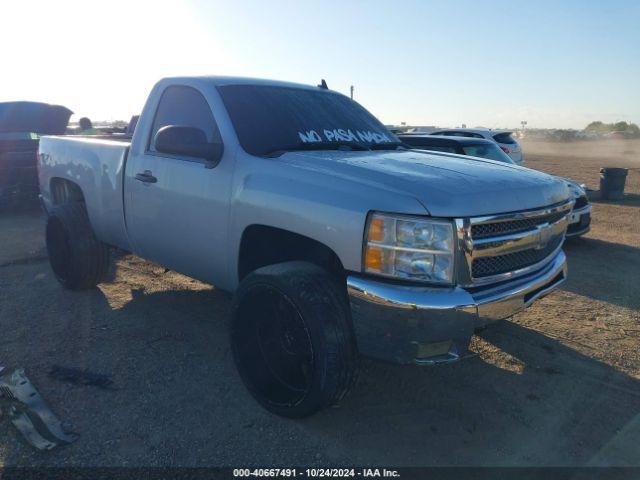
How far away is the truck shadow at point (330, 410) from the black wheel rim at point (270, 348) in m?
0.17

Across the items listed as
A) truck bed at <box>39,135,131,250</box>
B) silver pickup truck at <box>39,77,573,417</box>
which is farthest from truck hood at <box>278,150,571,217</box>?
truck bed at <box>39,135,131,250</box>

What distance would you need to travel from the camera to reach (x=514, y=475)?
2.48 meters

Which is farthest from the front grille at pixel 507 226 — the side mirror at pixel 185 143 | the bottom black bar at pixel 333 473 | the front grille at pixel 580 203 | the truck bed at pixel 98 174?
the front grille at pixel 580 203

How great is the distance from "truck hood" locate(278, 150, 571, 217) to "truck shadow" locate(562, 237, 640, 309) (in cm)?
246

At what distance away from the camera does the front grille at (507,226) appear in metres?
2.55

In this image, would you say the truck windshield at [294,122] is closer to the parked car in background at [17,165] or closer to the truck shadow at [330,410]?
the truck shadow at [330,410]

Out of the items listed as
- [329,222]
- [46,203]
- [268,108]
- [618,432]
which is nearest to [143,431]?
[329,222]

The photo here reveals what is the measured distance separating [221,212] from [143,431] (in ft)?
4.44

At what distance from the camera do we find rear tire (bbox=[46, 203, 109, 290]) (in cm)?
464

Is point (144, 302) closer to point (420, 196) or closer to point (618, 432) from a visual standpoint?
point (420, 196)

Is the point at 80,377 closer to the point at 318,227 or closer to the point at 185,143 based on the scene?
the point at 185,143

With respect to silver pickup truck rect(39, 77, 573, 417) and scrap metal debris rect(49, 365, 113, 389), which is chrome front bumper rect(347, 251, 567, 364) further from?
scrap metal debris rect(49, 365, 113, 389)

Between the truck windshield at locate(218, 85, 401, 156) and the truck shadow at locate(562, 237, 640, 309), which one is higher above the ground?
the truck windshield at locate(218, 85, 401, 156)

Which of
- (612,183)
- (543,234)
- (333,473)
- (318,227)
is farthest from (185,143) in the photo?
(612,183)
